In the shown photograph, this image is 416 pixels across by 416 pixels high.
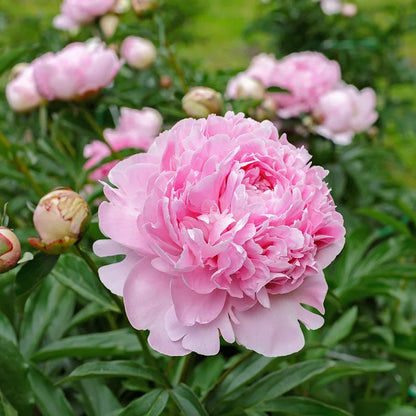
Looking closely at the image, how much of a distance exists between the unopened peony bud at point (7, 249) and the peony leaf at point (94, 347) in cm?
19

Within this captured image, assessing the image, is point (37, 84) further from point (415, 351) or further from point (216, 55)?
point (216, 55)

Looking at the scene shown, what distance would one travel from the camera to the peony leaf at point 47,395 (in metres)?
0.70

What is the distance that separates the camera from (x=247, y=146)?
50cm

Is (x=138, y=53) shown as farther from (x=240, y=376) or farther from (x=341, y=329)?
(x=240, y=376)

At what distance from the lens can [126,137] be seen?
1.21 metres

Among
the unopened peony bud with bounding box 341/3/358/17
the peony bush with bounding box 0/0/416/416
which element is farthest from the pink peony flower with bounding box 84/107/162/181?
the unopened peony bud with bounding box 341/3/358/17

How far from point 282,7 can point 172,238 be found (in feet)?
5.11

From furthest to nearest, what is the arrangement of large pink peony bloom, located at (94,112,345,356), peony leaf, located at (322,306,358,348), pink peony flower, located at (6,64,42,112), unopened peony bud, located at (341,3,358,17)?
unopened peony bud, located at (341,3,358,17) < pink peony flower, located at (6,64,42,112) < peony leaf, located at (322,306,358,348) < large pink peony bloom, located at (94,112,345,356)

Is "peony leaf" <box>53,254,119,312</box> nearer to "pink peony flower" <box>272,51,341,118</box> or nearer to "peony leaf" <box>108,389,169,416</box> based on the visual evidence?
"peony leaf" <box>108,389,169,416</box>

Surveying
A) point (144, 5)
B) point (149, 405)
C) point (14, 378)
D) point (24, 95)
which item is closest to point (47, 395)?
point (14, 378)

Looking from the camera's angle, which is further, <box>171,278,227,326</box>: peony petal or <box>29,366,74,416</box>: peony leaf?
<box>29,366,74,416</box>: peony leaf

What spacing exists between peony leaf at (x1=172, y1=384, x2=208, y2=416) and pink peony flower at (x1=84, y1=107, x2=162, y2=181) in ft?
1.76

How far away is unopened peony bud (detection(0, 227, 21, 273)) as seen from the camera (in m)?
0.51

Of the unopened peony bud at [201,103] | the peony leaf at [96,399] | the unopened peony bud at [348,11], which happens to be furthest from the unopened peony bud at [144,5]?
the unopened peony bud at [348,11]
